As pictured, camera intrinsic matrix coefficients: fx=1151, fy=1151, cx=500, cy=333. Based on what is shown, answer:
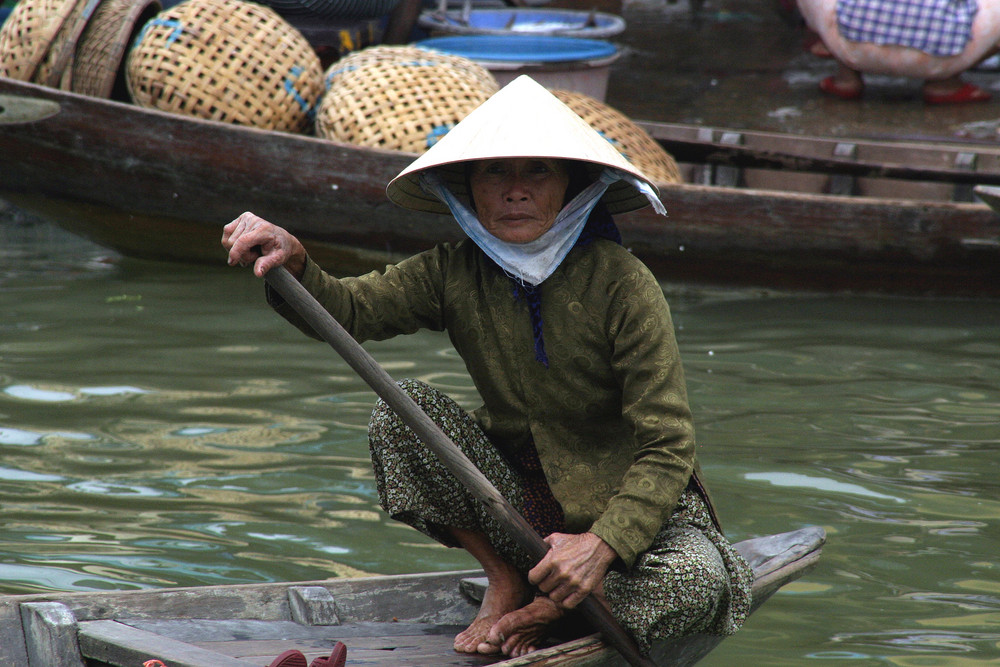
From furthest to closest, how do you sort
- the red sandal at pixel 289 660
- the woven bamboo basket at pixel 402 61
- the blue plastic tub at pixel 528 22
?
the blue plastic tub at pixel 528 22
the woven bamboo basket at pixel 402 61
the red sandal at pixel 289 660

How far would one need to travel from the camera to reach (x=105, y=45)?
4.85 meters

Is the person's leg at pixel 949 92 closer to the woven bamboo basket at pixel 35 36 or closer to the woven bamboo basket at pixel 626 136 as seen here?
the woven bamboo basket at pixel 626 136

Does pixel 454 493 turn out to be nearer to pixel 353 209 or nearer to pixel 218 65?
pixel 353 209

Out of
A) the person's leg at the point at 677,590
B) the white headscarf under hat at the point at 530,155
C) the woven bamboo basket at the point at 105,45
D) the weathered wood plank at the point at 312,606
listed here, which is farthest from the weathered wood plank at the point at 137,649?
the woven bamboo basket at the point at 105,45

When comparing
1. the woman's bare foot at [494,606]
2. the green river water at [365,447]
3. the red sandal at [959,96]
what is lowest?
the green river water at [365,447]

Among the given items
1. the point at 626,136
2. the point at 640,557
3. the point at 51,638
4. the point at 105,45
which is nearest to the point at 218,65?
the point at 105,45

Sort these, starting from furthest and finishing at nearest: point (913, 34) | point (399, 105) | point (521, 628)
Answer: point (913, 34)
point (399, 105)
point (521, 628)

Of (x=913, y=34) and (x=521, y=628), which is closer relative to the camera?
(x=521, y=628)

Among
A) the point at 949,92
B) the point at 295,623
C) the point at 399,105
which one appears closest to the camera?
the point at 295,623

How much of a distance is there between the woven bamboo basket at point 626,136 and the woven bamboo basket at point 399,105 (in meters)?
0.42

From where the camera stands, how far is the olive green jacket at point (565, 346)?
6.23 ft

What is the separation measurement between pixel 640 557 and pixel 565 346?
0.38 meters

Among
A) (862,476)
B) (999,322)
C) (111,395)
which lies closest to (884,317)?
(999,322)

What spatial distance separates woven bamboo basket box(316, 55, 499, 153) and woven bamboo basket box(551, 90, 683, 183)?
16.6 inches
